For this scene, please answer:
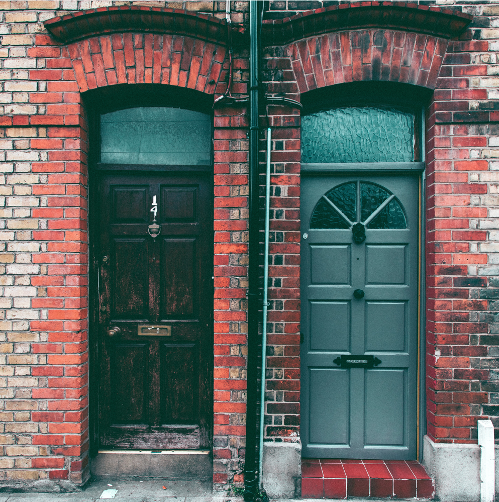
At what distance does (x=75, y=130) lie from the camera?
283cm

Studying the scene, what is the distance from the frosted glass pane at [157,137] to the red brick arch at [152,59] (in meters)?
0.37

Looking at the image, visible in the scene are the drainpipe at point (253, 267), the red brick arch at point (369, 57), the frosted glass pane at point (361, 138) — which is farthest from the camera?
the frosted glass pane at point (361, 138)

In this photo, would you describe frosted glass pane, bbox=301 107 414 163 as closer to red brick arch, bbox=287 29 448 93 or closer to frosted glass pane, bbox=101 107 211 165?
red brick arch, bbox=287 29 448 93

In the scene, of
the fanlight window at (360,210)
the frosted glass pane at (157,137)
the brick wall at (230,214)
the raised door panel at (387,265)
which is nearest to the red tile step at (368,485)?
the brick wall at (230,214)

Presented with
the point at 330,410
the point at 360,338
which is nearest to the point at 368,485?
the point at 330,410

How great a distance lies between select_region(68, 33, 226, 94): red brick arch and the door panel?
2.48 feet

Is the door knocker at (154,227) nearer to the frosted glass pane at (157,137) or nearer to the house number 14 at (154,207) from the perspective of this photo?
the house number 14 at (154,207)

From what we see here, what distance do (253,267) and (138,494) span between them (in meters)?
2.04

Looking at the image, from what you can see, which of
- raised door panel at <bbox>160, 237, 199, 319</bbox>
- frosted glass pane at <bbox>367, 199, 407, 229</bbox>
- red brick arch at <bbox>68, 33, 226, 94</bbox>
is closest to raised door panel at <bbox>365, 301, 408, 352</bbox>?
frosted glass pane at <bbox>367, 199, 407, 229</bbox>

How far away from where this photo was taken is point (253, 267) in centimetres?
262

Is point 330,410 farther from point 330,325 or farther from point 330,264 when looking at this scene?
point 330,264

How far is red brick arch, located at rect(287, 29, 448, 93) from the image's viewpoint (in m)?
2.75

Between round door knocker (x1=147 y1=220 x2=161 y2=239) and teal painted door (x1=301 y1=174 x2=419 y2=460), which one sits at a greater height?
round door knocker (x1=147 y1=220 x2=161 y2=239)

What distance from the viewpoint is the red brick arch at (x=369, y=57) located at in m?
2.75
